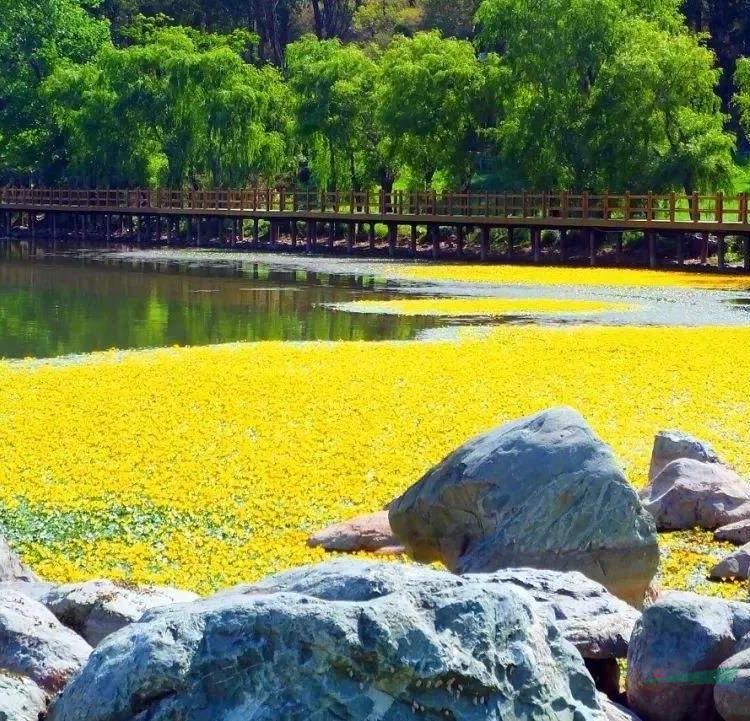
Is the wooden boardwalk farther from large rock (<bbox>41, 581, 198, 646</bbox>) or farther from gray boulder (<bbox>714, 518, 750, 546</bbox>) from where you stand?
large rock (<bbox>41, 581, 198, 646</bbox>)

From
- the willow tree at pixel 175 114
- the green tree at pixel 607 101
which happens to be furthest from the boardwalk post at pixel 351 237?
the green tree at pixel 607 101

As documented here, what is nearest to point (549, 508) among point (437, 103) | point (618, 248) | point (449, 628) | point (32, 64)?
point (449, 628)

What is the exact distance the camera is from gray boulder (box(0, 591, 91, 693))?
625 centimetres

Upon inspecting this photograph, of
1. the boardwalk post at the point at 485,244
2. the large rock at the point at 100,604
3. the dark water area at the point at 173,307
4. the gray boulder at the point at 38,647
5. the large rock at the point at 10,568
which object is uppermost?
the gray boulder at the point at 38,647

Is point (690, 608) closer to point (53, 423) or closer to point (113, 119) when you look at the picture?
point (53, 423)

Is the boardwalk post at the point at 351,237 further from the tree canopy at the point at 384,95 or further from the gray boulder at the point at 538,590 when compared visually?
the gray boulder at the point at 538,590

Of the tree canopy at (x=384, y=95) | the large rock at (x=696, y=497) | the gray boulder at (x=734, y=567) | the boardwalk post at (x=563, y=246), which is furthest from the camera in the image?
the boardwalk post at (x=563, y=246)

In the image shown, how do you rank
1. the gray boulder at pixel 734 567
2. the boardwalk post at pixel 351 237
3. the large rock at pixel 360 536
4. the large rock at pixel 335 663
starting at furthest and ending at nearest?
the boardwalk post at pixel 351 237 < the large rock at pixel 360 536 < the gray boulder at pixel 734 567 < the large rock at pixel 335 663

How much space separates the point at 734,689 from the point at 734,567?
3936mm

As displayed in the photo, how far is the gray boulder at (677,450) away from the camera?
12.5m

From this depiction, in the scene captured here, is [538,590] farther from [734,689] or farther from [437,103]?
[437,103]

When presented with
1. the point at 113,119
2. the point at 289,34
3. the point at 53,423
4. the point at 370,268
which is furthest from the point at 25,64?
the point at 53,423

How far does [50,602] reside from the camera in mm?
7562

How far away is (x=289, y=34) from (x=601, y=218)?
5377 cm
